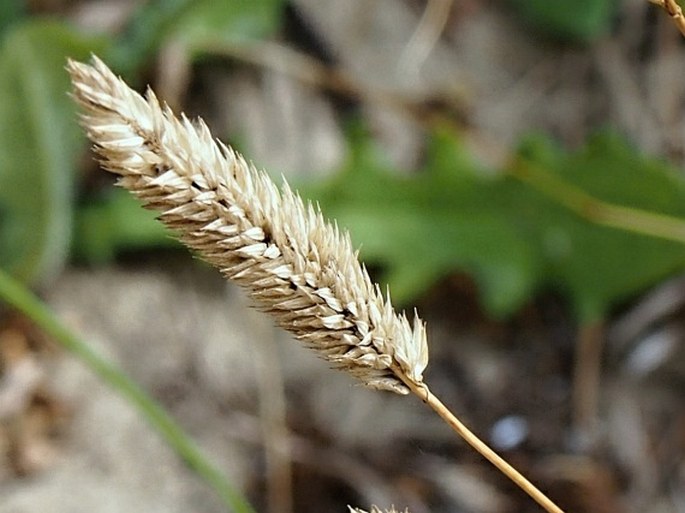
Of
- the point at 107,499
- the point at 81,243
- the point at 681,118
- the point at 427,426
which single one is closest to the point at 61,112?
the point at 81,243

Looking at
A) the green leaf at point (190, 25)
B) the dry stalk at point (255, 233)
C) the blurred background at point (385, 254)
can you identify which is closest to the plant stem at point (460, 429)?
the dry stalk at point (255, 233)

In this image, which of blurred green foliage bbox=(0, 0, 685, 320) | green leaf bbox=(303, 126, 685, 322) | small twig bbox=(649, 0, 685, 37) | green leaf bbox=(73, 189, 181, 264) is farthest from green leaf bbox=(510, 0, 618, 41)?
small twig bbox=(649, 0, 685, 37)

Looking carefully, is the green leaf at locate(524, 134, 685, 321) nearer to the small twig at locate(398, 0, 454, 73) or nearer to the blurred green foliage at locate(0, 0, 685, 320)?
the blurred green foliage at locate(0, 0, 685, 320)

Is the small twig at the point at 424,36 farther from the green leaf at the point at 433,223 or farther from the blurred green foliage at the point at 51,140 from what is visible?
the blurred green foliage at the point at 51,140

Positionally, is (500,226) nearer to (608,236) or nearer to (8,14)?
(608,236)

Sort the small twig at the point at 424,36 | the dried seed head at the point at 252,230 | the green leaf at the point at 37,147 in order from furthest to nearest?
the small twig at the point at 424,36
the green leaf at the point at 37,147
the dried seed head at the point at 252,230

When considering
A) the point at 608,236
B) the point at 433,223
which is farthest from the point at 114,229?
the point at 608,236
